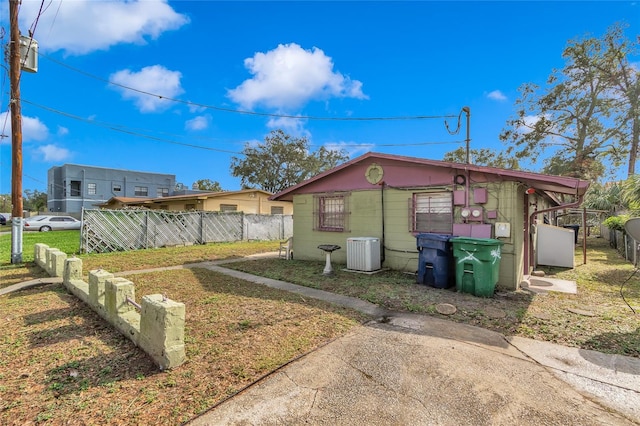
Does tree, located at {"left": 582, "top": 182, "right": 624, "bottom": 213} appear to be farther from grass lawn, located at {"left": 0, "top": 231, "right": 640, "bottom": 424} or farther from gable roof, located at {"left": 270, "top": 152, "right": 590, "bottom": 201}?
gable roof, located at {"left": 270, "top": 152, "right": 590, "bottom": 201}

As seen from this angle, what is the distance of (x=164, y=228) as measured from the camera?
46.7 ft

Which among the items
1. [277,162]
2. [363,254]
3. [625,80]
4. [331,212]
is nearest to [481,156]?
[625,80]

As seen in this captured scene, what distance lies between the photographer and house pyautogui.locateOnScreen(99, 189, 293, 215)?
19750 millimetres

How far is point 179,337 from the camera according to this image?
10.0 ft

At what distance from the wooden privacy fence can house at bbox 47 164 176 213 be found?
23.0 m

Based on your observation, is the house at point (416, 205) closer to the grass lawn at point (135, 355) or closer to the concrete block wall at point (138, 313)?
the grass lawn at point (135, 355)

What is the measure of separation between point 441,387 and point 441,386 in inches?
0.6

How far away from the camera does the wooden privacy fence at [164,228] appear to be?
477 inches

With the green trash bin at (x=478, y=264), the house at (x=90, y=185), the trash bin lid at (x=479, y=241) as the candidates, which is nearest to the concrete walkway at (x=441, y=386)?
the green trash bin at (x=478, y=264)

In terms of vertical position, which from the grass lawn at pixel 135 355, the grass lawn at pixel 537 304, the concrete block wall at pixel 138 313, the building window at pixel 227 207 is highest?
the building window at pixel 227 207

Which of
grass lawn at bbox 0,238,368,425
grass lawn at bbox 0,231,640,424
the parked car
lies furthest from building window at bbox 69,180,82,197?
grass lawn at bbox 0,238,368,425

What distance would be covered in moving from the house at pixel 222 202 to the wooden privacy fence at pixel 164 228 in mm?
2024

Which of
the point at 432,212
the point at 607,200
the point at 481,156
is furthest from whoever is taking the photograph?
the point at 481,156

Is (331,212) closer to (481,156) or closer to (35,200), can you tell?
(481,156)
